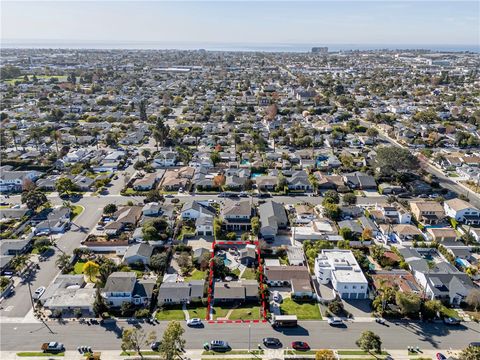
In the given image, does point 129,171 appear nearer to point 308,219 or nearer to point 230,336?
point 308,219

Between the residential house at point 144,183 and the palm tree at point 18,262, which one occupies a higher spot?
the residential house at point 144,183

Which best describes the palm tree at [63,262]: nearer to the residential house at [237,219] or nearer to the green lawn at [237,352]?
the residential house at [237,219]

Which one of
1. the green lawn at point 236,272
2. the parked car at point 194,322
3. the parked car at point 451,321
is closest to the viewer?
the parked car at point 194,322

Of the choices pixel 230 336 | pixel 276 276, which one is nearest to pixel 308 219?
pixel 276 276

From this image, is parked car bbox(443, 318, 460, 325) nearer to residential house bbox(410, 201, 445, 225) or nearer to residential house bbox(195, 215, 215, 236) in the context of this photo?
residential house bbox(410, 201, 445, 225)

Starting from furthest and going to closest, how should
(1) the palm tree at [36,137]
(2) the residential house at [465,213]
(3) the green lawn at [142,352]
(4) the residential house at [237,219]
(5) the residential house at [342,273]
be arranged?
1. (1) the palm tree at [36,137]
2. (2) the residential house at [465,213]
3. (4) the residential house at [237,219]
4. (5) the residential house at [342,273]
5. (3) the green lawn at [142,352]

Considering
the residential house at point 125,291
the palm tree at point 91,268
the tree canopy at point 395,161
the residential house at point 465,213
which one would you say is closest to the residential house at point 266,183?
the tree canopy at point 395,161
